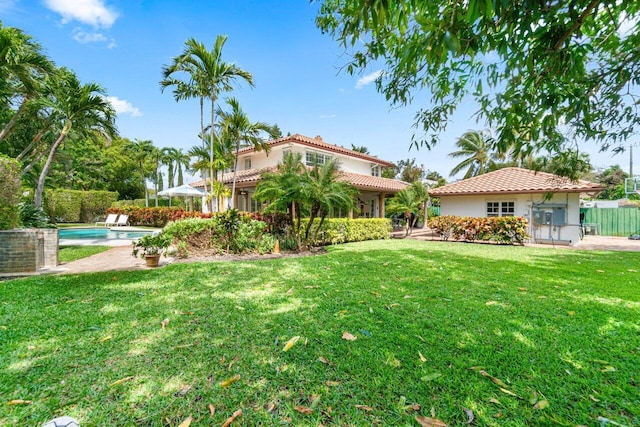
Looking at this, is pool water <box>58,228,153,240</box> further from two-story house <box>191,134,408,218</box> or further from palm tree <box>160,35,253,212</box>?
palm tree <box>160,35,253,212</box>

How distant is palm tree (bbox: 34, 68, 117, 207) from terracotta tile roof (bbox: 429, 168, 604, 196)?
19.7 meters

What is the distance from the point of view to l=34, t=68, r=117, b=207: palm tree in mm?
11086

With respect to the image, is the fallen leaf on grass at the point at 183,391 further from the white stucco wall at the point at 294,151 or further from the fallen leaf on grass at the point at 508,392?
the white stucco wall at the point at 294,151

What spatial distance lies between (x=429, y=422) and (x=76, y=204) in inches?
1447

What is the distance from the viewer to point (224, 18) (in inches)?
343

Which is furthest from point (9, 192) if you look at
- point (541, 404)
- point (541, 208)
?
point (541, 208)

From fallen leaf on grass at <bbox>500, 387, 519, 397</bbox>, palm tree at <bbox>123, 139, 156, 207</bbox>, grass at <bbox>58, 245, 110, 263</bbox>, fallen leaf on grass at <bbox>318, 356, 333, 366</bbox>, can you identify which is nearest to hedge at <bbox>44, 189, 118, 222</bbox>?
palm tree at <bbox>123, 139, 156, 207</bbox>

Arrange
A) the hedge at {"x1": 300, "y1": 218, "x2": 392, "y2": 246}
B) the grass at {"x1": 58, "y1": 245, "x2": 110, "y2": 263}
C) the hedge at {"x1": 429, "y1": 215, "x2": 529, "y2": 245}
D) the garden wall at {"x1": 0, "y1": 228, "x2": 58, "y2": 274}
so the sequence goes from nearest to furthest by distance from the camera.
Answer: the garden wall at {"x1": 0, "y1": 228, "x2": 58, "y2": 274}, the grass at {"x1": 58, "y1": 245, "x2": 110, "y2": 263}, the hedge at {"x1": 300, "y1": 218, "x2": 392, "y2": 246}, the hedge at {"x1": 429, "y1": 215, "x2": 529, "y2": 245}

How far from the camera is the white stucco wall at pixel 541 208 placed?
15695 mm

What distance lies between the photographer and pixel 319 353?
314 cm

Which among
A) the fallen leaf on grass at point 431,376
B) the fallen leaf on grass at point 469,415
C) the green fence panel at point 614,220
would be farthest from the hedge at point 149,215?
the green fence panel at point 614,220

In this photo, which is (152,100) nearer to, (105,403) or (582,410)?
(105,403)

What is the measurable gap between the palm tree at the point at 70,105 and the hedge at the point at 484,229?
17.5m

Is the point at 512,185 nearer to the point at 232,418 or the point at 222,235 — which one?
the point at 222,235
